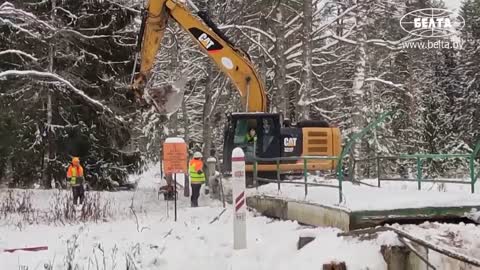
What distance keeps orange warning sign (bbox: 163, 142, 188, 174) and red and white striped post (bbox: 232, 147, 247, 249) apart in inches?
205

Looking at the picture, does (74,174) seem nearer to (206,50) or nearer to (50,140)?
(206,50)

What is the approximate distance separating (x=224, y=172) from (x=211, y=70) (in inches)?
323

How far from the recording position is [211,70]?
26203mm

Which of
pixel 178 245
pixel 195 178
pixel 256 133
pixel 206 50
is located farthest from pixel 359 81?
pixel 178 245

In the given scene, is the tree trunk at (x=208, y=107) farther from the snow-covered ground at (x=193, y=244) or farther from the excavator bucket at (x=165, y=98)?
the snow-covered ground at (x=193, y=244)

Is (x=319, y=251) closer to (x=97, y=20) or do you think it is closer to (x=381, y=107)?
(x=97, y=20)

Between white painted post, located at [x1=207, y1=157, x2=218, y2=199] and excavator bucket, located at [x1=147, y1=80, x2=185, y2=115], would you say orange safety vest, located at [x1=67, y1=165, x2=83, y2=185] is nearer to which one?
excavator bucket, located at [x1=147, y1=80, x2=185, y2=115]

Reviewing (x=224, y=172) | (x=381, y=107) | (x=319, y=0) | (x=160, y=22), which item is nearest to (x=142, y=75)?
(x=160, y=22)

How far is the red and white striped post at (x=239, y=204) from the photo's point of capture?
31.6 feet

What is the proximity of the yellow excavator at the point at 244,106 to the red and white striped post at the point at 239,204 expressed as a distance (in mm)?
6997

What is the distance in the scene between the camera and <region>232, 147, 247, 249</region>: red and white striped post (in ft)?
31.6

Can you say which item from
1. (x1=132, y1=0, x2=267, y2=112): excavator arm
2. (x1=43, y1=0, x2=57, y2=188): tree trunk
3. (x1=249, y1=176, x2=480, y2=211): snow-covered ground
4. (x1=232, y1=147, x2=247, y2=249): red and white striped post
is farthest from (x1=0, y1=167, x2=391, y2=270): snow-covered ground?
(x1=43, y1=0, x2=57, y2=188): tree trunk

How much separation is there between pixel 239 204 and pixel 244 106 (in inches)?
376

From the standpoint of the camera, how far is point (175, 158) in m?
15.3
